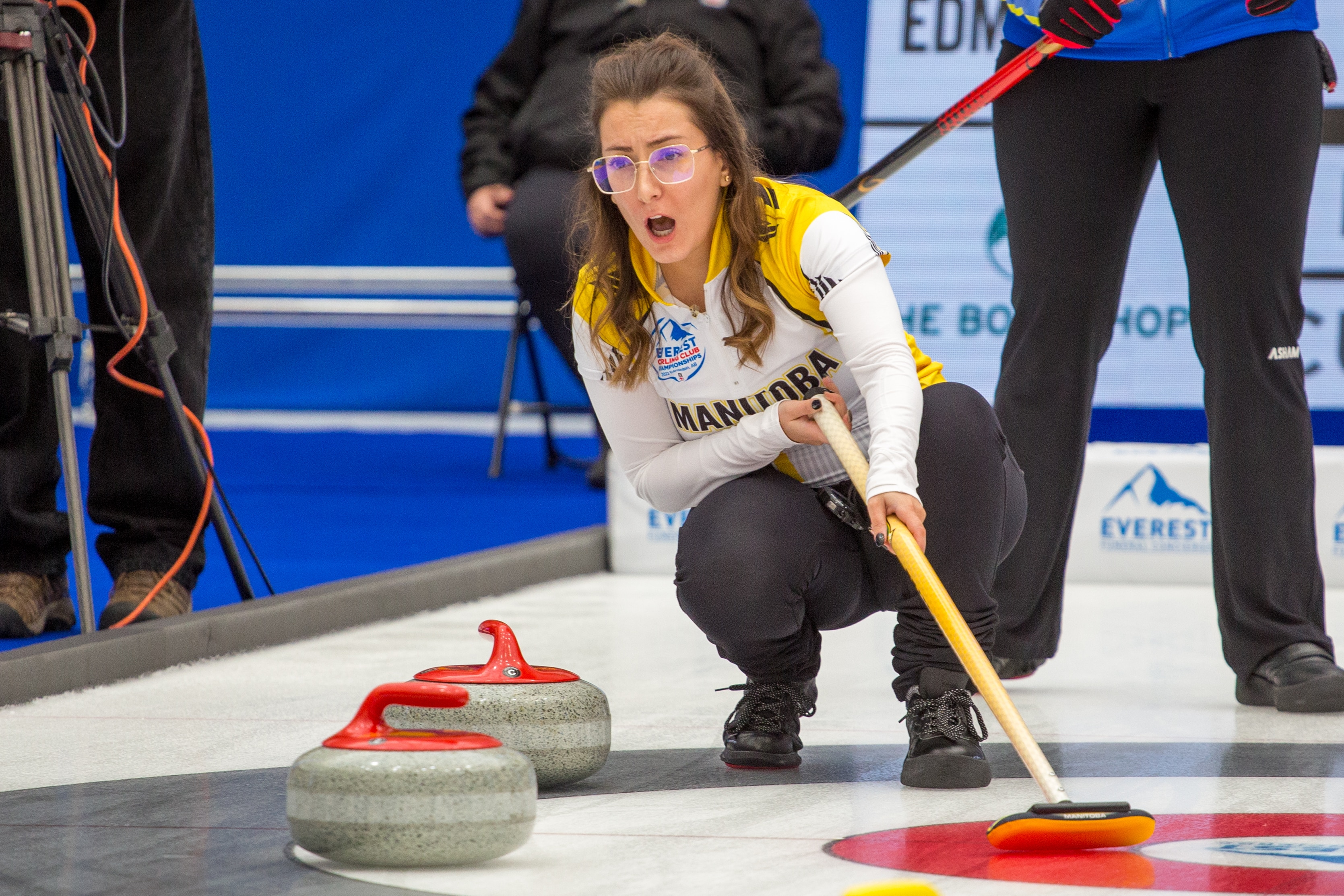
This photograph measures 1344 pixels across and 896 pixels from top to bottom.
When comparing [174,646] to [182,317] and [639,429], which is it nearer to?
[182,317]

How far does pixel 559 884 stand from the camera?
117cm

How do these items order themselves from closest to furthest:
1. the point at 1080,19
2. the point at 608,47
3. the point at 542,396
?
the point at 1080,19
the point at 608,47
the point at 542,396

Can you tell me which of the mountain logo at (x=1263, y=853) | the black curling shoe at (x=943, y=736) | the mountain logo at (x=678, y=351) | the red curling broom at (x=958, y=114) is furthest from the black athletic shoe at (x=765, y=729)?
the red curling broom at (x=958, y=114)

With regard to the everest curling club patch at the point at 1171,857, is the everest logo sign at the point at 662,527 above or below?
below

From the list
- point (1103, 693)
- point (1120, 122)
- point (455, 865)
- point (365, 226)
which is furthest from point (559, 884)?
point (365, 226)

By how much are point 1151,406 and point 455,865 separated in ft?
10.4

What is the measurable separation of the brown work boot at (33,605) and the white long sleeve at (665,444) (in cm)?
101

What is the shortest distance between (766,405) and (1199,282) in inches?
25.7

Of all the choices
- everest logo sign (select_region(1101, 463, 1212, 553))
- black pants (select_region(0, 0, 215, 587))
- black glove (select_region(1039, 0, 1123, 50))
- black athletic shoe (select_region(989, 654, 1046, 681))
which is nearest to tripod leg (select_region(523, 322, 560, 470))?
everest logo sign (select_region(1101, 463, 1212, 553))

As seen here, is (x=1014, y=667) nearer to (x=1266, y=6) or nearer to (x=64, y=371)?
(x=1266, y=6)

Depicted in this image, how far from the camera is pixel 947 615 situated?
1.46 m

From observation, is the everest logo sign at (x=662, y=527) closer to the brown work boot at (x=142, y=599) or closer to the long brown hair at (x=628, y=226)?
the brown work boot at (x=142, y=599)

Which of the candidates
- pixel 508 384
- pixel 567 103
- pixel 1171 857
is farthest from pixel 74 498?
pixel 508 384

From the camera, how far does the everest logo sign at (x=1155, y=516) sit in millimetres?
3316
